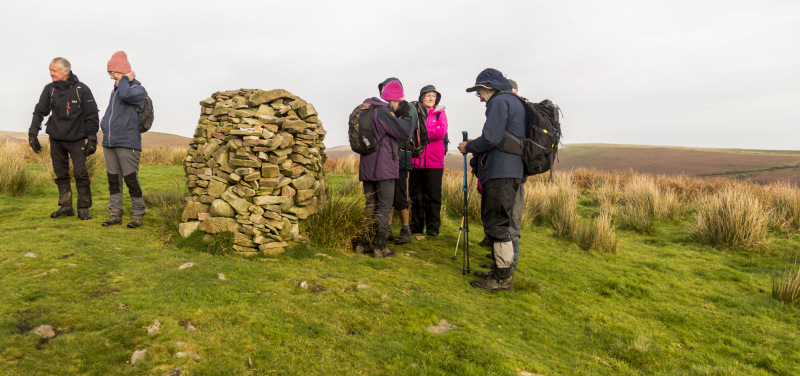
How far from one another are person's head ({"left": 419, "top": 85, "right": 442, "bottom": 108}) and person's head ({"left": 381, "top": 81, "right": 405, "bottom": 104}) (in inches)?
49.0

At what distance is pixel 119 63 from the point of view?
5.80 metres

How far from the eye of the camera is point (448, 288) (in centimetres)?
462

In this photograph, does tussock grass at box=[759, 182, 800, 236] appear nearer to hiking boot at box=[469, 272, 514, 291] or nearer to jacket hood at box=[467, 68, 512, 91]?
hiking boot at box=[469, 272, 514, 291]

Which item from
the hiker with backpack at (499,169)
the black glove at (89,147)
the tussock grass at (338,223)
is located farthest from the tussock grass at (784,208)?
the black glove at (89,147)

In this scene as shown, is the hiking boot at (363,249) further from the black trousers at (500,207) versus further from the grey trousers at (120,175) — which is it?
the grey trousers at (120,175)

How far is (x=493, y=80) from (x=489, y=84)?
0.29 ft

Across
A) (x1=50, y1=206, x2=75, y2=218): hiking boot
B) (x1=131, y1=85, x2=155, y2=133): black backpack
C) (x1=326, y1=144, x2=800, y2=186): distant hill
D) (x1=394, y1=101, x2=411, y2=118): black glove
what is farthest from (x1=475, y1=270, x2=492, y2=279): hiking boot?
(x1=326, y1=144, x2=800, y2=186): distant hill

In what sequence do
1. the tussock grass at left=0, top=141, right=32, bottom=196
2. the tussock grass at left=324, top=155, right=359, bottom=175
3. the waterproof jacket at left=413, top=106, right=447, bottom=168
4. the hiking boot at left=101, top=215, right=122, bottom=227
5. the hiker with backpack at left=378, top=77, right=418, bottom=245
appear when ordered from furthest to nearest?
1. the tussock grass at left=324, top=155, right=359, bottom=175
2. the tussock grass at left=0, top=141, right=32, bottom=196
3. the waterproof jacket at left=413, top=106, right=447, bottom=168
4. the hiker with backpack at left=378, top=77, right=418, bottom=245
5. the hiking boot at left=101, top=215, right=122, bottom=227

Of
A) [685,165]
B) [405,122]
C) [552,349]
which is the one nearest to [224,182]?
[405,122]

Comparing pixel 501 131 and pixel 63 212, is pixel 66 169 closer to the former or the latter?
pixel 63 212

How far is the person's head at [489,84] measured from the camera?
464cm

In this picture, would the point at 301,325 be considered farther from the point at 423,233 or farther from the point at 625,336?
the point at 423,233

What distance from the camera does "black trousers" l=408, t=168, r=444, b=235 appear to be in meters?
6.94

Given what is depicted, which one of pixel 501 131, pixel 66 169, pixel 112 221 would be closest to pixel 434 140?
pixel 501 131
